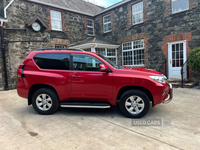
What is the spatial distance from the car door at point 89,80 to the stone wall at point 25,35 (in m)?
7.14

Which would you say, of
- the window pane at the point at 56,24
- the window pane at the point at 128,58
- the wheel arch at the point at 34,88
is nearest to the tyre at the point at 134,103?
the wheel arch at the point at 34,88

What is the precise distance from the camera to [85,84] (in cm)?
390

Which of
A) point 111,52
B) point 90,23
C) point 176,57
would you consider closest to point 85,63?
point 176,57

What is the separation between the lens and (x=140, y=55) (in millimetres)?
10734

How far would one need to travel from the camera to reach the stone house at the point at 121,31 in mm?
8672

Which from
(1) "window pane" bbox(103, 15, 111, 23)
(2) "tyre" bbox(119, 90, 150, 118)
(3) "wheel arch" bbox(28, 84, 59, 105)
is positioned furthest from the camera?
(1) "window pane" bbox(103, 15, 111, 23)

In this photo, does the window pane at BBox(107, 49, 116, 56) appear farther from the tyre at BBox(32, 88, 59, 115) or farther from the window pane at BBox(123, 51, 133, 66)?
the tyre at BBox(32, 88, 59, 115)

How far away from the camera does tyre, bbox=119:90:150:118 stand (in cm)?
366

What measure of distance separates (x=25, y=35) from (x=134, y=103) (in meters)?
→ 9.15

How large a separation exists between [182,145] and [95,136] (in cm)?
160

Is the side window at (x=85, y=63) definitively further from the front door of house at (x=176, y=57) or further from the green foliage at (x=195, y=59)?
the front door of house at (x=176, y=57)

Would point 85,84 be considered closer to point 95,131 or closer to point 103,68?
point 103,68

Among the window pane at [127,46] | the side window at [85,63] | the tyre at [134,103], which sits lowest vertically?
the tyre at [134,103]

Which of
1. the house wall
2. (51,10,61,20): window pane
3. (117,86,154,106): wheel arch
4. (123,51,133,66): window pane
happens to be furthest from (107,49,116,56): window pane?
(117,86,154,106): wheel arch
